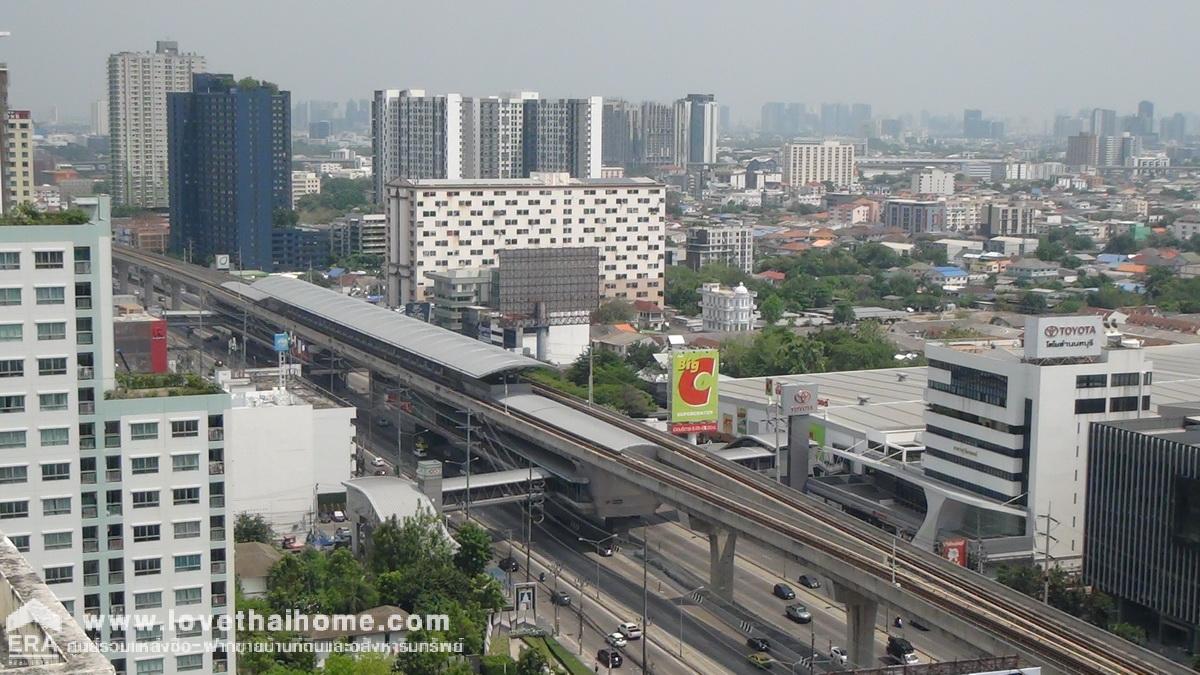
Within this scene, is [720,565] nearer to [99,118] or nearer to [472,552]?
[472,552]

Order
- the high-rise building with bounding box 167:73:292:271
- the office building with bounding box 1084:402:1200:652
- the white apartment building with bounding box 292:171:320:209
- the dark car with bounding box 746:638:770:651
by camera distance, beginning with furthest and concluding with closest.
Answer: the white apartment building with bounding box 292:171:320:209
the high-rise building with bounding box 167:73:292:271
the dark car with bounding box 746:638:770:651
the office building with bounding box 1084:402:1200:652

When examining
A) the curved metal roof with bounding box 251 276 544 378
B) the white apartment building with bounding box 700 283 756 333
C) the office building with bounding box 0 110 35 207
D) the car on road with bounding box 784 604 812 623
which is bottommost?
the car on road with bounding box 784 604 812 623

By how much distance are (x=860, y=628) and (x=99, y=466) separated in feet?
24.2

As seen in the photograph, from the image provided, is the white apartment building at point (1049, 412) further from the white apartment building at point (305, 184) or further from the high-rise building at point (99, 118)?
the high-rise building at point (99, 118)

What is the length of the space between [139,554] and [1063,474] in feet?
36.3

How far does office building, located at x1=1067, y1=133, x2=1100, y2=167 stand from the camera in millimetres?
130375

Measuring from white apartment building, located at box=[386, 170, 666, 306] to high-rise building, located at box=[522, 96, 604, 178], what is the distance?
17.5m

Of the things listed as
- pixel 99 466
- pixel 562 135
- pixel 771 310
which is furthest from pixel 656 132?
pixel 99 466

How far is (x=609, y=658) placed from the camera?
621 inches

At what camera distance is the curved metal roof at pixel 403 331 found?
2498cm

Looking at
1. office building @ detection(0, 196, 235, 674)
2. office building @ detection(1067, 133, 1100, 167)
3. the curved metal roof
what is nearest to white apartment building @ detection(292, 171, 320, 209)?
the curved metal roof

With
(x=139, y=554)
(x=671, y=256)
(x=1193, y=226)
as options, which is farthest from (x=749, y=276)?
(x=139, y=554)

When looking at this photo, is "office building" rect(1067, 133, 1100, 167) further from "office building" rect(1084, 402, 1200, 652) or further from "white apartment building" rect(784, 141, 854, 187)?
"office building" rect(1084, 402, 1200, 652)

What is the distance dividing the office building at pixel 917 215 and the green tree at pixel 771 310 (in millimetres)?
33818
